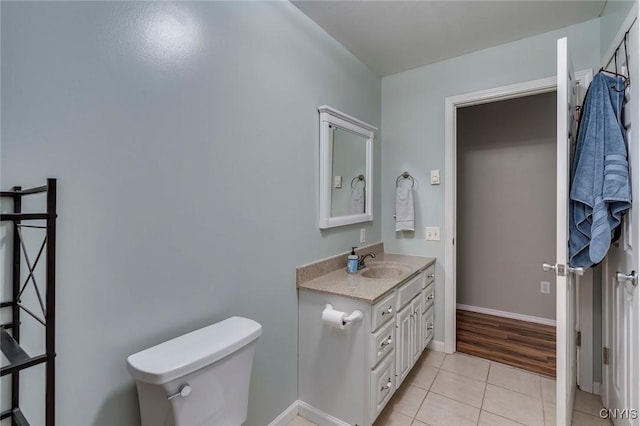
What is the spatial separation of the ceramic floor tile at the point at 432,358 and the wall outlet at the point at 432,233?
3.14 feet

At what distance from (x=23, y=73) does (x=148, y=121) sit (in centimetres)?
34

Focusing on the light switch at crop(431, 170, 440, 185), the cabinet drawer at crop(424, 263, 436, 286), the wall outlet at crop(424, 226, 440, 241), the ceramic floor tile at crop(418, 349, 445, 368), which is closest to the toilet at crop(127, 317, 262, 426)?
the cabinet drawer at crop(424, 263, 436, 286)

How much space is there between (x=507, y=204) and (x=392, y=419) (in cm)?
254

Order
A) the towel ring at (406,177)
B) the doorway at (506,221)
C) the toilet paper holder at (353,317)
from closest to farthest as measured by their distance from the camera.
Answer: the toilet paper holder at (353,317) → the towel ring at (406,177) → the doorway at (506,221)

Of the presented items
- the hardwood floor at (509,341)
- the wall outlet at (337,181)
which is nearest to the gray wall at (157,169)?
the wall outlet at (337,181)

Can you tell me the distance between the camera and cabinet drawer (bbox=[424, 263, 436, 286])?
A: 2.38 m

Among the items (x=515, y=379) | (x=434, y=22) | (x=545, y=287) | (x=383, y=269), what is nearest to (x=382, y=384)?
(x=383, y=269)

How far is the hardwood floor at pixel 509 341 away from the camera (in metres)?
2.41

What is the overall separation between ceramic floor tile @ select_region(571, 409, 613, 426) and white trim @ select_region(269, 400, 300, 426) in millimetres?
1597

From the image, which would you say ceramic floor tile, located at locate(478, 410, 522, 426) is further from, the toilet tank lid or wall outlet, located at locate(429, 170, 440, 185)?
wall outlet, located at locate(429, 170, 440, 185)

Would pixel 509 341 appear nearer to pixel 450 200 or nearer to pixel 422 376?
pixel 422 376

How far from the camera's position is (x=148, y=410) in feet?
3.32

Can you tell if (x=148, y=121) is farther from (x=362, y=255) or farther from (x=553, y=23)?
(x=553, y=23)

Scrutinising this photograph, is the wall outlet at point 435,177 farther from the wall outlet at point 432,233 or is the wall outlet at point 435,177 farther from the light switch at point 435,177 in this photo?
the wall outlet at point 432,233
